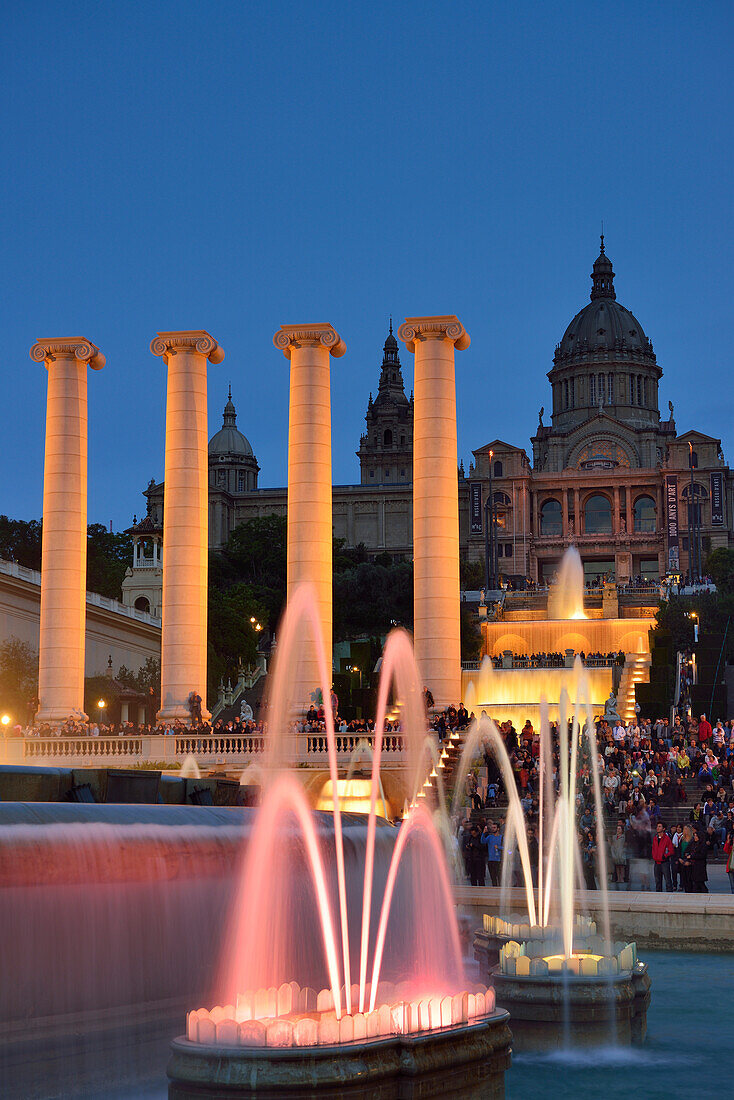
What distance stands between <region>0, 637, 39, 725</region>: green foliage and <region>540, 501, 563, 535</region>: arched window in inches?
3819

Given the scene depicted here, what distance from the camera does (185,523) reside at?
51062mm

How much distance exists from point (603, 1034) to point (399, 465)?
173 meters

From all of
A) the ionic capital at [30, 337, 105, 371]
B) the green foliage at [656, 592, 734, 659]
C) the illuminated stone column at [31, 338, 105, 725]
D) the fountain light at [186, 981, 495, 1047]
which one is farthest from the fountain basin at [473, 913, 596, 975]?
the green foliage at [656, 592, 734, 659]

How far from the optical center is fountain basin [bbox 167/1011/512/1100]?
12180 mm

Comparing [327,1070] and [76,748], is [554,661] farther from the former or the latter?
[327,1070]

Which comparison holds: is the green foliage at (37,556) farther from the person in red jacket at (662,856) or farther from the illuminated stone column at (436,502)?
the person in red jacket at (662,856)

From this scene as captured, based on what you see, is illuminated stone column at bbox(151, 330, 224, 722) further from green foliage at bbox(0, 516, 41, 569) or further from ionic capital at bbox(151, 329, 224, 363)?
green foliage at bbox(0, 516, 41, 569)

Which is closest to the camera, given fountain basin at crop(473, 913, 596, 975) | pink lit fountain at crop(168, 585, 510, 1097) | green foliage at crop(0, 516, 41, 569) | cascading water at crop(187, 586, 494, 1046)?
pink lit fountain at crop(168, 585, 510, 1097)

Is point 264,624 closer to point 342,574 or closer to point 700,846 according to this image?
point 342,574

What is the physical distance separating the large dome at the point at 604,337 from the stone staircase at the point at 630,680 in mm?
129901

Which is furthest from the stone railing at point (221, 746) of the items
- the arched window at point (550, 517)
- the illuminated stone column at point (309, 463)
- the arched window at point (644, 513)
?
the arched window at point (644, 513)

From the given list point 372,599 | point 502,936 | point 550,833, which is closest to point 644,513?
point 372,599

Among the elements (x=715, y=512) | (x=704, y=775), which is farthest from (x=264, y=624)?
(x=704, y=775)

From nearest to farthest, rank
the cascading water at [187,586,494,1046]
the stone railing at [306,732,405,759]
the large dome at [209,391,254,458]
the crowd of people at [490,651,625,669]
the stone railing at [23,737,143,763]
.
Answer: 1. the cascading water at [187,586,494,1046]
2. the stone railing at [23,737,143,763]
3. the stone railing at [306,732,405,759]
4. the crowd of people at [490,651,625,669]
5. the large dome at [209,391,254,458]
